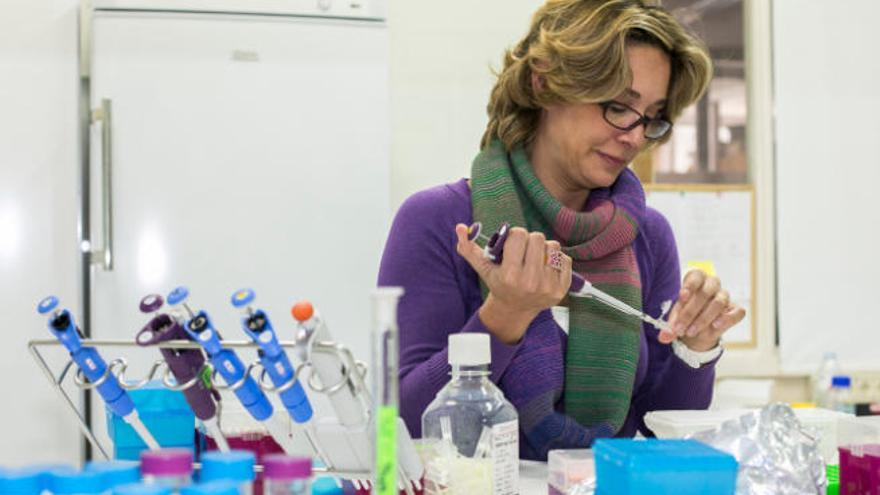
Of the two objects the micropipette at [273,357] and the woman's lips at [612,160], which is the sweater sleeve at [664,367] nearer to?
the woman's lips at [612,160]

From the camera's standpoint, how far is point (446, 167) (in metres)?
2.49

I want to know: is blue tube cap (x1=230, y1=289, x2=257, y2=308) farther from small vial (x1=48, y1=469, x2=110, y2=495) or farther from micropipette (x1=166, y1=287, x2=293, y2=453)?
small vial (x1=48, y1=469, x2=110, y2=495)

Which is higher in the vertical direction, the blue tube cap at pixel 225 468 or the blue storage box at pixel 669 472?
the blue tube cap at pixel 225 468

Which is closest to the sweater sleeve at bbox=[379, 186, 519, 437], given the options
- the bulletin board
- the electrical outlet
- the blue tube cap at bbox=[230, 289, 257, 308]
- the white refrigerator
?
the blue tube cap at bbox=[230, 289, 257, 308]

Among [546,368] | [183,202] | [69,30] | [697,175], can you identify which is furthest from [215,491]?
[697,175]

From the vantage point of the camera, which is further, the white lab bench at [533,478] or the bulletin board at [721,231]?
the bulletin board at [721,231]

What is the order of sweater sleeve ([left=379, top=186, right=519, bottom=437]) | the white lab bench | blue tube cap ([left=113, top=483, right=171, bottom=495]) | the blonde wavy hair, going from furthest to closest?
the blonde wavy hair, sweater sleeve ([left=379, top=186, right=519, bottom=437]), the white lab bench, blue tube cap ([left=113, top=483, right=171, bottom=495])

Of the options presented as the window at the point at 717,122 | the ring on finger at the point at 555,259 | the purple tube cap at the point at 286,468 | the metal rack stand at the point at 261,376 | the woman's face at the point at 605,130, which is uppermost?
the window at the point at 717,122

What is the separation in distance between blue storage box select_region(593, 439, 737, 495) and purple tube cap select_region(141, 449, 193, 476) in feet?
1.06

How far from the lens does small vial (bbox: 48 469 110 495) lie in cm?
65

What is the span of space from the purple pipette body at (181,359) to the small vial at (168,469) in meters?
0.17

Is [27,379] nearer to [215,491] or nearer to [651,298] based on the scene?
[651,298]

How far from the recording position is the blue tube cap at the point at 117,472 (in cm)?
66

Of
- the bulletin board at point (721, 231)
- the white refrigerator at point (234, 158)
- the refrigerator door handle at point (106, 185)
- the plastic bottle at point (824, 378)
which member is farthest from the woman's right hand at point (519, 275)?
the plastic bottle at point (824, 378)
